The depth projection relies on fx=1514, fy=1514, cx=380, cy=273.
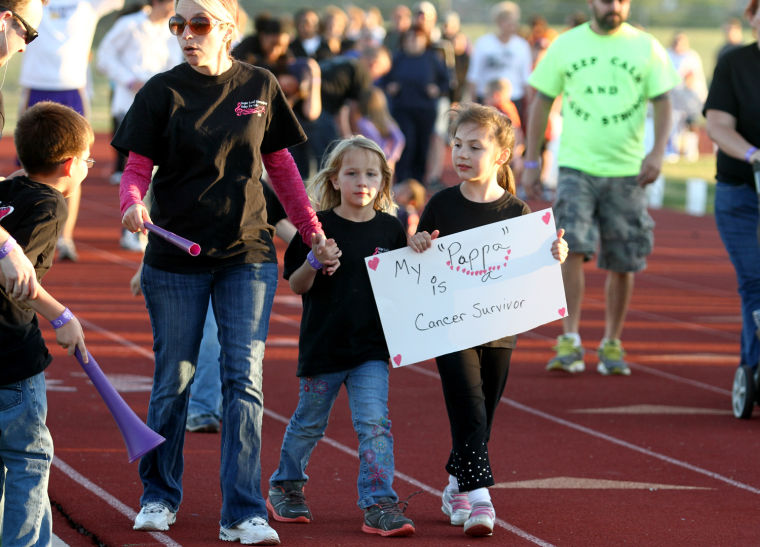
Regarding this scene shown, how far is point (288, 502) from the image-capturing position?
5617 millimetres

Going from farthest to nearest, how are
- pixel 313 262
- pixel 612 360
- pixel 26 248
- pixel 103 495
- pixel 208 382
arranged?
pixel 612 360, pixel 208 382, pixel 103 495, pixel 313 262, pixel 26 248

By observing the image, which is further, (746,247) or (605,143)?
(605,143)

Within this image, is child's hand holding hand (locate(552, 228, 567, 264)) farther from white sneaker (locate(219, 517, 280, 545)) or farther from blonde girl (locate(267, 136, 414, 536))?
A: white sneaker (locate(219, 517, 280, 545))

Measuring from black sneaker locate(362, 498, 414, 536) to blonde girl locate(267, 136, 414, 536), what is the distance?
0.04m

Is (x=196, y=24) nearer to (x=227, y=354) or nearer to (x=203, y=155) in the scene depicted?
(x=203, y=155)

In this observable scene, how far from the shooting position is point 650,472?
6629 millimetres

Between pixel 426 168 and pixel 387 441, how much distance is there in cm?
1364

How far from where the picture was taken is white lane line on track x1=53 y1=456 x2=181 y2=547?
5242 mm

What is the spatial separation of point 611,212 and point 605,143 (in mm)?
416

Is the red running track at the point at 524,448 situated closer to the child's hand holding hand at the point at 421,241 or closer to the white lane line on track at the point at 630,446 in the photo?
the white lane line on track at the point at 630,446

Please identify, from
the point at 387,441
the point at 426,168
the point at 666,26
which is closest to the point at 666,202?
the point at 426,168

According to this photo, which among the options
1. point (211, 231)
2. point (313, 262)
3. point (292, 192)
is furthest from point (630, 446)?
point (211, 231)

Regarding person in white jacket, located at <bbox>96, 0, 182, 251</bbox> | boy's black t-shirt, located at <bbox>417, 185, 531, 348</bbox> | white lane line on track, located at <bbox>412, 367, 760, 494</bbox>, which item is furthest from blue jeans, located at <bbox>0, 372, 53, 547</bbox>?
person in white jacket, located at <bbox>96, 0, 182, 251</bbox>

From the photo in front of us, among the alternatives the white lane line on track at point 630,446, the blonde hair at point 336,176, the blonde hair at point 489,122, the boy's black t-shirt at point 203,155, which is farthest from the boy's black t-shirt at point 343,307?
the white lane line on track at point 630,446
